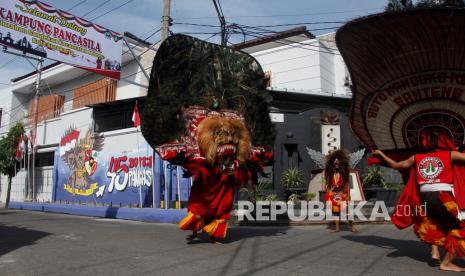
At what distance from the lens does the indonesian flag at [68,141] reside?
64.3 ft

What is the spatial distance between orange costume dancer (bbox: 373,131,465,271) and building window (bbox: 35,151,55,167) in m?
20.2

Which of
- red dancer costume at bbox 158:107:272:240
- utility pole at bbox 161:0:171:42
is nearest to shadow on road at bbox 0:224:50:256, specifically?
red dancer costume at bbox 158:107:272:240

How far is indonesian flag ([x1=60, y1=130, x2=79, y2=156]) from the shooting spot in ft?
64.3

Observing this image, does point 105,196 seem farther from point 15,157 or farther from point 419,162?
point 419,162

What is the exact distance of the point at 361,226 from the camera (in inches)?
420

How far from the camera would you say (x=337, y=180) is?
9469 mm

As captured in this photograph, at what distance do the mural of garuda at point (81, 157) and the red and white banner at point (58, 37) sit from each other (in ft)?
10.7

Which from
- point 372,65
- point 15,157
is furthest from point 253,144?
point 15,157

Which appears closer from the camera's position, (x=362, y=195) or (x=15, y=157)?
(x=362, y=195)

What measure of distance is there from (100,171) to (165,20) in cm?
704

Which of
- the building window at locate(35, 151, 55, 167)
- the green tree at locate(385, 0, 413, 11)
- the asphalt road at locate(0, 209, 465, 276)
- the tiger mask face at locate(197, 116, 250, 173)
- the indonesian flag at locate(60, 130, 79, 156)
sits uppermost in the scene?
the green tree at locate(385, 0, 413, 11)

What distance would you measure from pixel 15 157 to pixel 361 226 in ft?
58.9

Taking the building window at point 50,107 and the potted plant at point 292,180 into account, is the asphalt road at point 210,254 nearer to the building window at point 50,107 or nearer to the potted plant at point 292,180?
the potted plant at point 292,180

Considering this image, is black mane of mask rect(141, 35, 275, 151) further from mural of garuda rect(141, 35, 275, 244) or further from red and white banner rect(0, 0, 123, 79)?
red and white banner rect(0, 0, 123, 79)
